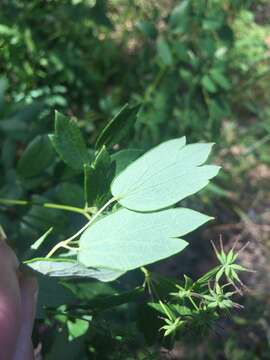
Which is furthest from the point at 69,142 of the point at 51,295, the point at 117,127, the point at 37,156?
the point at 37,156

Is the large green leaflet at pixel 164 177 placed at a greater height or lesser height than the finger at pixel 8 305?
greater

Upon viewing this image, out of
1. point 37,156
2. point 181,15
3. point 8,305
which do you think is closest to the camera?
point 8,305

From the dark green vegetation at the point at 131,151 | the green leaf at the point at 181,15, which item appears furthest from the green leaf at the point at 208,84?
the green leaf at the point at 181,15

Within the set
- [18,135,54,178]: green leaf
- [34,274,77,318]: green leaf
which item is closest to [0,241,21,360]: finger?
[34,274,77,318]: green leaf

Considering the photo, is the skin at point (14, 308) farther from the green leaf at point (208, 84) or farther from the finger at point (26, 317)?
the green leaf at point (208, 84)

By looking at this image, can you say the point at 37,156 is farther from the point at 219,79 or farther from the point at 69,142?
the point at 219,79

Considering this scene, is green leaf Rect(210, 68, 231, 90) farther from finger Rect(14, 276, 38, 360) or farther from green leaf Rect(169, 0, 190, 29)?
finger Rect(14, 276, 38, 360)

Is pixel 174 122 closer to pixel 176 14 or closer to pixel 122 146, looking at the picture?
pixel 176 14
